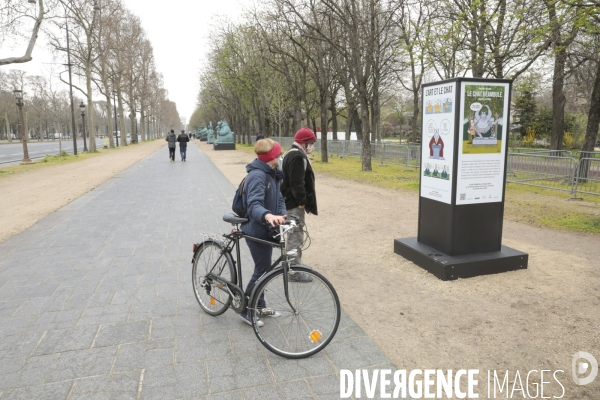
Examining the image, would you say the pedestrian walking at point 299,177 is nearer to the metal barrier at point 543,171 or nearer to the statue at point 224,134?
the metal barrier at point 543,171

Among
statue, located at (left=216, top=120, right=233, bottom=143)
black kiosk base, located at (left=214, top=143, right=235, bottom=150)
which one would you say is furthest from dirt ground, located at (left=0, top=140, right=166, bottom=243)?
statue, located at (left=216, top=120, right=233, bottom=143)

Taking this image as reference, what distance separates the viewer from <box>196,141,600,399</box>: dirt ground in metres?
3.24

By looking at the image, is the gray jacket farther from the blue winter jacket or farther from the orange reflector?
the orange reflector

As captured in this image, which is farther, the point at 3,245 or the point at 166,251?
the point at 3,245

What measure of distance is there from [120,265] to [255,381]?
3255mm

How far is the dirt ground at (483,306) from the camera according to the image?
3236mm

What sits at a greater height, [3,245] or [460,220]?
[460,220]

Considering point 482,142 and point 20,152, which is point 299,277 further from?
point 20,152

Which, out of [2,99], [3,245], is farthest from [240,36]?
[2,99]

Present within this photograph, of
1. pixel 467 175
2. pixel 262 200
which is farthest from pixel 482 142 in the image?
pixel 262 200

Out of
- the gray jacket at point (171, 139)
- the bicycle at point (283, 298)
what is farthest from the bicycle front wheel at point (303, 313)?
the gray jacket at point (171, 139)

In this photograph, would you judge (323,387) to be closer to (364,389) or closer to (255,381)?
(364,389)

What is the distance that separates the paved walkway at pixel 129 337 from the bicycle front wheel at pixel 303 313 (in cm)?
10

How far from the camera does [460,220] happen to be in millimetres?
5133
